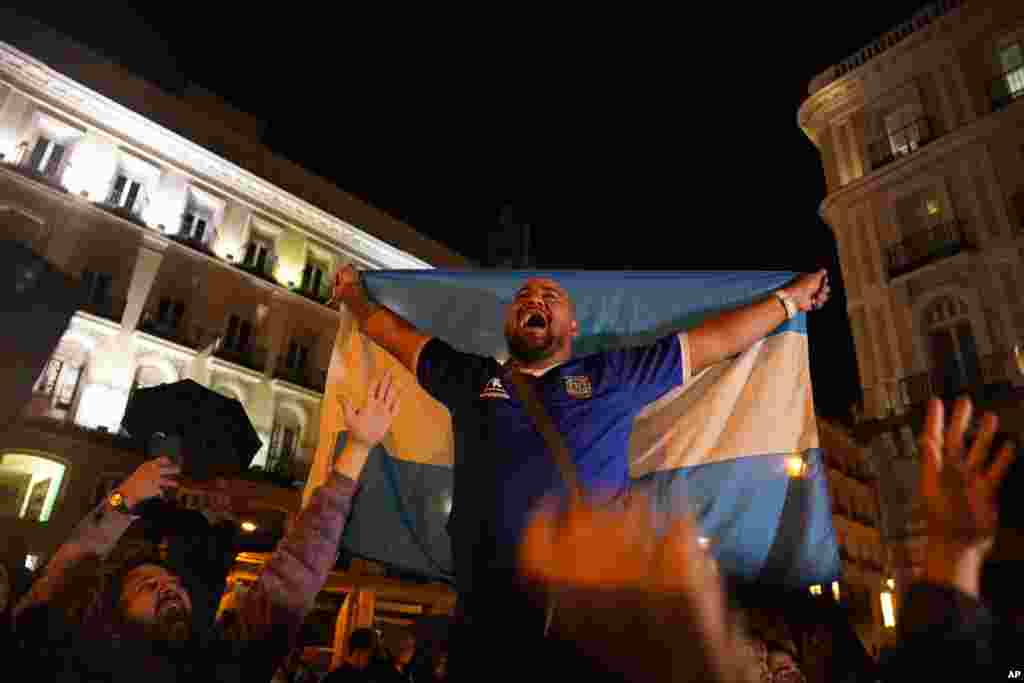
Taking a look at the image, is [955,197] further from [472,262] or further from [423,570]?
[472,262]

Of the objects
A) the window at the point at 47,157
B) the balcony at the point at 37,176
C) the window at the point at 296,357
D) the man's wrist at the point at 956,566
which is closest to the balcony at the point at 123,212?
the balcony at the point at 37,176

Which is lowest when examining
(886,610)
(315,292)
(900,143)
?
(886,610)

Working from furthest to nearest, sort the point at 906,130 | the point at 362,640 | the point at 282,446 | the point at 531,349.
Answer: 1. the point at 282,446
2. the point at 906,130
3. the point at 362,640
4. the point at 531,349

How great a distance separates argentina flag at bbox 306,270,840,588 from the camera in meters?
3.58

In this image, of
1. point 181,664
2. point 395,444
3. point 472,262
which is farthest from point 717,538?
point 472,262

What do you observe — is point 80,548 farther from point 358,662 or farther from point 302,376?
point 302,376

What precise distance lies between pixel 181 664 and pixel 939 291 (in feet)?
64.2

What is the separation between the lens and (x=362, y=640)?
5879 millimetres

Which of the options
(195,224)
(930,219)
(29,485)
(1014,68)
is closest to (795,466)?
(930,219)

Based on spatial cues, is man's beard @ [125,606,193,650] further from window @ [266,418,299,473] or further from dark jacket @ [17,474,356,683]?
window @ [266,418,299,473]

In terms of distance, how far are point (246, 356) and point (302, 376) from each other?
2.48 metres

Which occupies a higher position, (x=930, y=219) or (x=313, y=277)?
(x=313, y=277)

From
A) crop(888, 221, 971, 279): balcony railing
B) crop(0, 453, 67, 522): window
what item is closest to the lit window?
crop(888, 221, 971, 279): balcony railing

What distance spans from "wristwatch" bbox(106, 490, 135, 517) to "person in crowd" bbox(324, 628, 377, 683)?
9.91 feet
